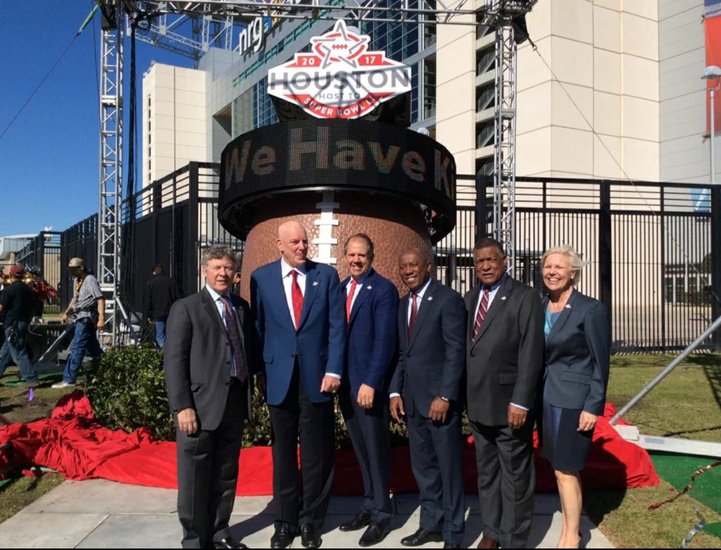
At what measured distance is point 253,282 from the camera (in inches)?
151

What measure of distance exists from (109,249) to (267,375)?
10.5 m

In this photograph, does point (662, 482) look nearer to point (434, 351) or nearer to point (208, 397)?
point (434, 351)

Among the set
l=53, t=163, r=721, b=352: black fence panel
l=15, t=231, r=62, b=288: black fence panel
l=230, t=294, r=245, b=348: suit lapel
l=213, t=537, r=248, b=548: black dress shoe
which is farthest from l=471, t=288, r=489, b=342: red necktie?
l=15, t=231, r=62, b=288: black fence panel

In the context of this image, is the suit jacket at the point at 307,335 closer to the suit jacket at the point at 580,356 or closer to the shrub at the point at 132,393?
the suit jacket at the point at 580,356

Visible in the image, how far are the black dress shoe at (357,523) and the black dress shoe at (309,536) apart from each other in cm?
25

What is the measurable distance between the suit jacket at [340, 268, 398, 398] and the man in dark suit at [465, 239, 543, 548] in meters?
0.47

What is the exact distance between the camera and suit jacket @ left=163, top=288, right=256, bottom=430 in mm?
3377

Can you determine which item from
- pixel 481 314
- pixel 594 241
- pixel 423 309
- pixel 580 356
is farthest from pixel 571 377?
pixel 594 241

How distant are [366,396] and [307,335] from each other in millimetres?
492

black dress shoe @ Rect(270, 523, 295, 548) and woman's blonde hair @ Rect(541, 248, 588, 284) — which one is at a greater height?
woman's blonde hair @ Rect(541, 248, 588, 284)

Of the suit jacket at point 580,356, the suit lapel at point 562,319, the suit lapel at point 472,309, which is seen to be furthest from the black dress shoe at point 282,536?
the suit lapel at point 562,319

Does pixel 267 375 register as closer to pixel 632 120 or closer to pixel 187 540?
pixel 187 540

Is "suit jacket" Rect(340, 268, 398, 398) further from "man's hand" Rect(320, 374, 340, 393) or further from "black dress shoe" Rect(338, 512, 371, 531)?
"black dress shoe" Rect(338, 512, 371, 531)

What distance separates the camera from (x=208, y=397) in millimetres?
3418
